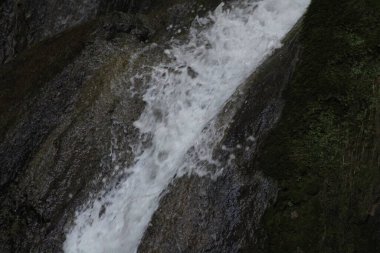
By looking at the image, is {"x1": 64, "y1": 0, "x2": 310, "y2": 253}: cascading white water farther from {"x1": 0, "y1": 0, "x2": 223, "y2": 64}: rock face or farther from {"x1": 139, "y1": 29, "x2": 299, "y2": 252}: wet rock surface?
{"x1": 0, "y1": 0, "x2": 223, "y2": 64}: rock face

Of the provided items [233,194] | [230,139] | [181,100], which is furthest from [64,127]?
[233,194]

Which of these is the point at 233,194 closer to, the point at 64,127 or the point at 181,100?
the point at 181,100

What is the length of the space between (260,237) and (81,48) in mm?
5650

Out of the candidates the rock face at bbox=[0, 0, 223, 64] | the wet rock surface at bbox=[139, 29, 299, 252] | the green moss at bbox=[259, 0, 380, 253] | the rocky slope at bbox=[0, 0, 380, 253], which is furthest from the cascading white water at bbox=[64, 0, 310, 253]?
the rock face at bbox=[0, 0, 223, 64]

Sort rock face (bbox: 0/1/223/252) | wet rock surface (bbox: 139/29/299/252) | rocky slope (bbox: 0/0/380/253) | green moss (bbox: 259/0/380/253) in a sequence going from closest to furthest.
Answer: green moss (bbox: 259/0/380/253)
rocky slope (bbox: 0/0/380/253)
wet rock surface (bbox: 139/29/299/252)
rock face (bbox: 0/1/223/252)

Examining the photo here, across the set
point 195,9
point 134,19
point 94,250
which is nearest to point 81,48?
point 134,19

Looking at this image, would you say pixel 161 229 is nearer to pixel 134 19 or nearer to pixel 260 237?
pixel 260 237

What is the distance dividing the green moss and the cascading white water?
61.9 inches

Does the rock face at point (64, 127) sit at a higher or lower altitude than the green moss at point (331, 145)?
lower

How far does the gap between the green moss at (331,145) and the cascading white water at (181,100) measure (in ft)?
5.15

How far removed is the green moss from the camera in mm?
6136

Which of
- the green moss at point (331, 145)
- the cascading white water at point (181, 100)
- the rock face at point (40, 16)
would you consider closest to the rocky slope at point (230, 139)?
the green moss at point (331, 145)

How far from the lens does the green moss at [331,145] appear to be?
6136mm

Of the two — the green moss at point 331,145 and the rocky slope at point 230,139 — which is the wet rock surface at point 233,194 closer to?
the rocky slope at point 230,139
